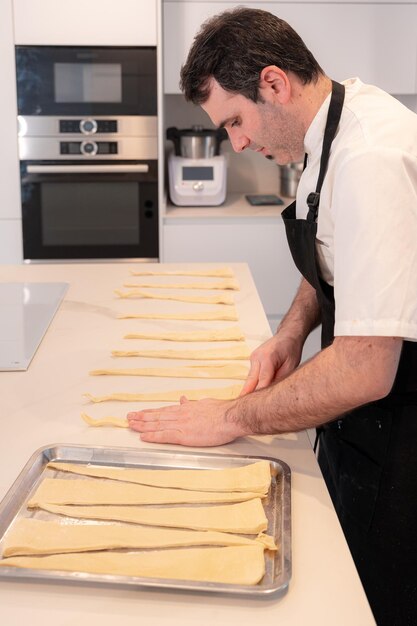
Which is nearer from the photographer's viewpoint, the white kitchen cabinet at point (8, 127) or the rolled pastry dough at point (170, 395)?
the rolled pastry dough at point (170, 395)

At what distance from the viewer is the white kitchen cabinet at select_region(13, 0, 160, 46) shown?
130 inches

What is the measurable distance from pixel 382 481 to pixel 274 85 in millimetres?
739

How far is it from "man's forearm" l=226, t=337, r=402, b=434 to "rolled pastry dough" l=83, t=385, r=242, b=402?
0.17 m

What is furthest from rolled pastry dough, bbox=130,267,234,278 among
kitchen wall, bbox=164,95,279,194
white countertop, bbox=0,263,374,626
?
kitchen wall, bbox=164,95,279,194

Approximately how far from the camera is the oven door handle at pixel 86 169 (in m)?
3.46

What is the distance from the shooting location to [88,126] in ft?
11.3

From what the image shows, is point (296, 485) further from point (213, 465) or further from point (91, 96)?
point (91, 96)

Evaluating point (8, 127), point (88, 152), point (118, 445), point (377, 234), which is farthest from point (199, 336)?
point (8, 127)

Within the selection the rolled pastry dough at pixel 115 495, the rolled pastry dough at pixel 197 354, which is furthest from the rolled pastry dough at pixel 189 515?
the rolled pastry dough at pixel 197 354

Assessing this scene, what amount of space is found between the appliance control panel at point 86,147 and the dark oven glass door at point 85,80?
0.39 ft

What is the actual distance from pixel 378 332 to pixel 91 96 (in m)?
2.56

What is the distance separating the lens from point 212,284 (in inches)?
91.4

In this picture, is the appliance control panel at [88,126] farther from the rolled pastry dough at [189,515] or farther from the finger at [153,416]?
the rolled pastry dough at [189,515]

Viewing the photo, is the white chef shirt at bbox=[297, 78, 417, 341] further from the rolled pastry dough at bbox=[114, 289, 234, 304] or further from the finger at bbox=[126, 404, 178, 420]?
the rolled pastry dough at bbox=[114, 289, 234, 304]
